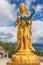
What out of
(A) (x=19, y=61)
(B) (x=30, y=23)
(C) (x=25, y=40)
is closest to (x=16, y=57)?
(A) (x=19, y=61)

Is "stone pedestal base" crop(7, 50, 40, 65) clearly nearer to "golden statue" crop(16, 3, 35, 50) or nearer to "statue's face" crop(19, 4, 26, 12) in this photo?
"golden statue" crop(16, 3, 35, 50)

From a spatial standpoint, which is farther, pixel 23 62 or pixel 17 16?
pixel 17 16

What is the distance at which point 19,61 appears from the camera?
8336 millimetres

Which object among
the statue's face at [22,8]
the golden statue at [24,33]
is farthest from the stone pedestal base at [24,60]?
the statue's face at [22,8]

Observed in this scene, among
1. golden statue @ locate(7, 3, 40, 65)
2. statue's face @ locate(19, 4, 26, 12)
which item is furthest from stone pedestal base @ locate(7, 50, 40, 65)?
statue's face @ locate(19, 4, 26, 12)

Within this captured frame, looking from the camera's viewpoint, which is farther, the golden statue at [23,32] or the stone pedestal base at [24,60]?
the golden statue at [23,32]

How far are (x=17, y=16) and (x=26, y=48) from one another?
3.91ft

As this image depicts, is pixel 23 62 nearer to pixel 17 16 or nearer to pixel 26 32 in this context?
pixel 26 32

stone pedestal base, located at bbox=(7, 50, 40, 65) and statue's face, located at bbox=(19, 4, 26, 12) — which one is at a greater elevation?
statue's face, located at bbox=(19, 4, 26, 12)

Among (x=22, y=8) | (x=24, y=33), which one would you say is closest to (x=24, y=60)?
(x=24, y=33)

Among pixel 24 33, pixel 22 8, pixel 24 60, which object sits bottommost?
pixel 24 60

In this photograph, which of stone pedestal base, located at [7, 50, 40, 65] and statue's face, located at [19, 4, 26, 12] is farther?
statue's face, located at [19, 4, 26, 12]

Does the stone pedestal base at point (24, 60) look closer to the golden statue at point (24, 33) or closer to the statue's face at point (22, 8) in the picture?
the golden statue at point (24, 33)

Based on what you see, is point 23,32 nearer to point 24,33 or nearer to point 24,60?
point 24,33
